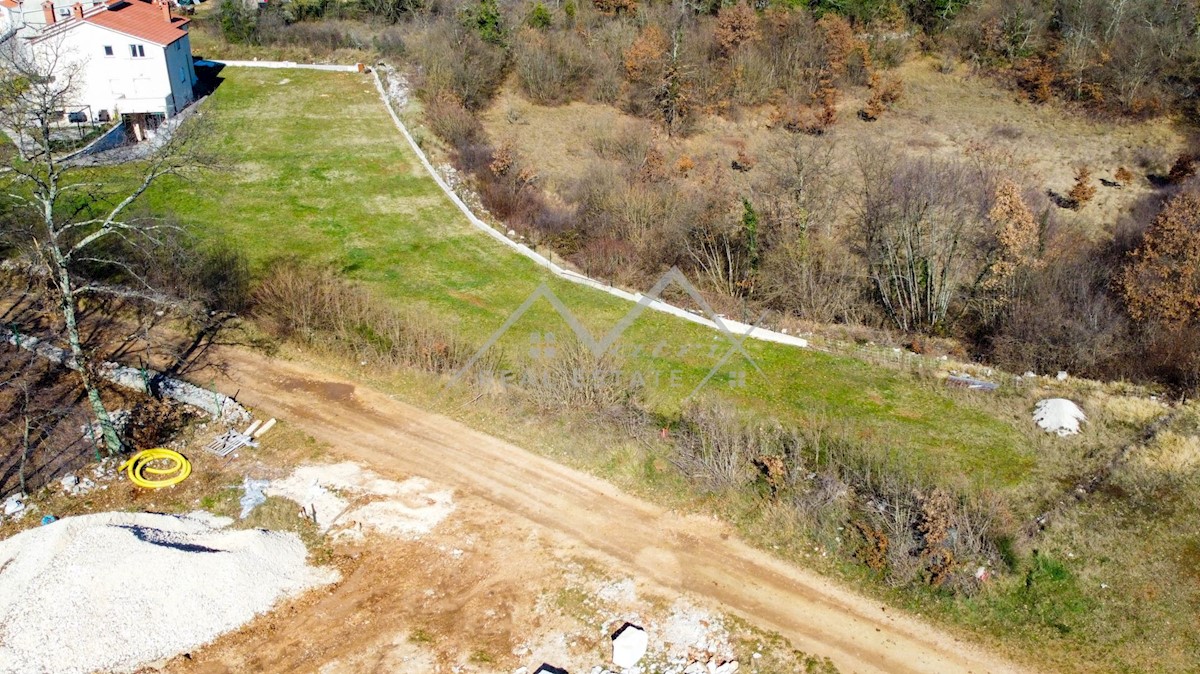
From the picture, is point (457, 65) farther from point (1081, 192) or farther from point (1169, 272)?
point (1169, 272)

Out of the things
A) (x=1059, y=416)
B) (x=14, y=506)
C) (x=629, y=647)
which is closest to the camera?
(x=629, y=647)

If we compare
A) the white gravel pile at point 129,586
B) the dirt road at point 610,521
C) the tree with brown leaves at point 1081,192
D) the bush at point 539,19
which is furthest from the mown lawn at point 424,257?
the tree with brown leaves at point 1081,192

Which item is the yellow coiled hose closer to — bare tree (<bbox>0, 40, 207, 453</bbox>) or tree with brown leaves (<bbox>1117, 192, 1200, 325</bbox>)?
bare tree (<bbox>0, 40, 207, 453</bbox>)

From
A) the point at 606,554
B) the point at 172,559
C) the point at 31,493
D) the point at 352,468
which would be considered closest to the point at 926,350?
the point at 606,554

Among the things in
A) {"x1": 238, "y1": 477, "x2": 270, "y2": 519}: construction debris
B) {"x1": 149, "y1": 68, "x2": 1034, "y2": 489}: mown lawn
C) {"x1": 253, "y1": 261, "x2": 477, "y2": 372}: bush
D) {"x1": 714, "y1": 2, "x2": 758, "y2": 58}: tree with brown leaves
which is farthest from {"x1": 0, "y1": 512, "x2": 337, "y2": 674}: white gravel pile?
{"x1": 714, "y1": 2, "x2": 758, "y2": 58}: tree with brown leaves

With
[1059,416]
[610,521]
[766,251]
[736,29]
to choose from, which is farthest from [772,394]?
[736,29]

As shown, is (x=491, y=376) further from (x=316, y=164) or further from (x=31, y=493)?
(x=316, y=164)
